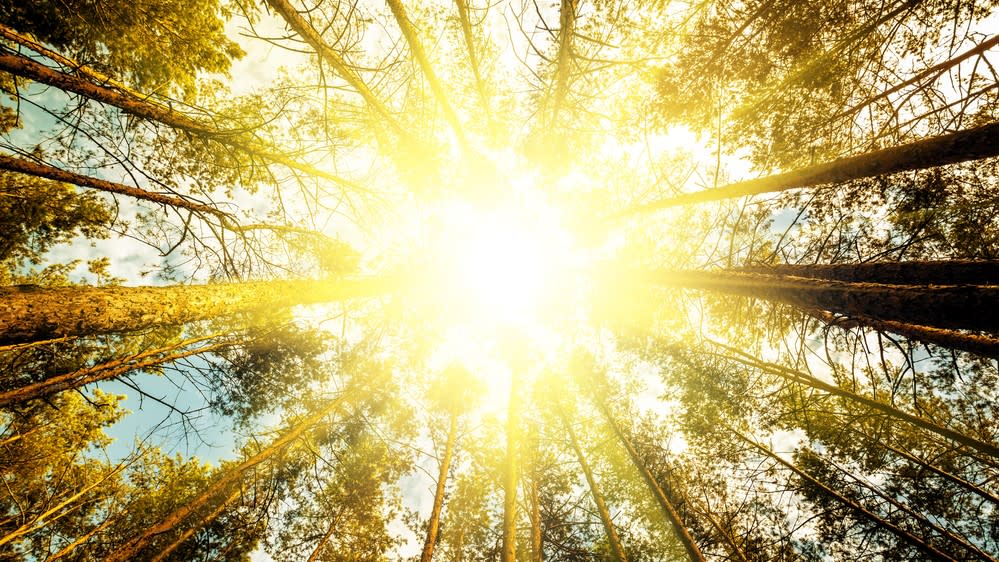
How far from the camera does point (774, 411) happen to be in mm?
6375

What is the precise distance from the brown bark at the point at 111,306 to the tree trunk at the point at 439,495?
6490 millimetres

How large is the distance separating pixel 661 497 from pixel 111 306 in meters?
10.5

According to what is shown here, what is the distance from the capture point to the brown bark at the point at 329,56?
2.99 metres

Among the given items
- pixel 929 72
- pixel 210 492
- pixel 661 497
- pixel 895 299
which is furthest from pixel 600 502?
pixel 929 72

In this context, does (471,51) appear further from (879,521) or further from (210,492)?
(879,521)

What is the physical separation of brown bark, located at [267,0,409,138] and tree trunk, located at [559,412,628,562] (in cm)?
987

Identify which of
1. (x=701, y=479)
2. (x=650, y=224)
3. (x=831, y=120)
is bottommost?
(x=701, y=479)

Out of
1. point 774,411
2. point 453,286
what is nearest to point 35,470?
point 453,286

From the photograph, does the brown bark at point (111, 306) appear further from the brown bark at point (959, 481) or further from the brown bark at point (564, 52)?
the brown bark at point (959, 481)

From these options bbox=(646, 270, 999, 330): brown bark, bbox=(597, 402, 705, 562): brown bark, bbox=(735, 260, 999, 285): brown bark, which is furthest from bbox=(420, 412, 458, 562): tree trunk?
bbox=(735, 260, 999, 285): brown bark

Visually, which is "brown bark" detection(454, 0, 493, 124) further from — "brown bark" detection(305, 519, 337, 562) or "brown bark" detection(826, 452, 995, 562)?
"brown bark" detection(305, 519, 337, 562)

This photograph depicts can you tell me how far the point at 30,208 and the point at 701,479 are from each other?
15209 millimetres

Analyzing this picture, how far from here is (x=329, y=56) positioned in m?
3.54

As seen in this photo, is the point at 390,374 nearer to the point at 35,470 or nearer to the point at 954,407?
the point at 35,470
